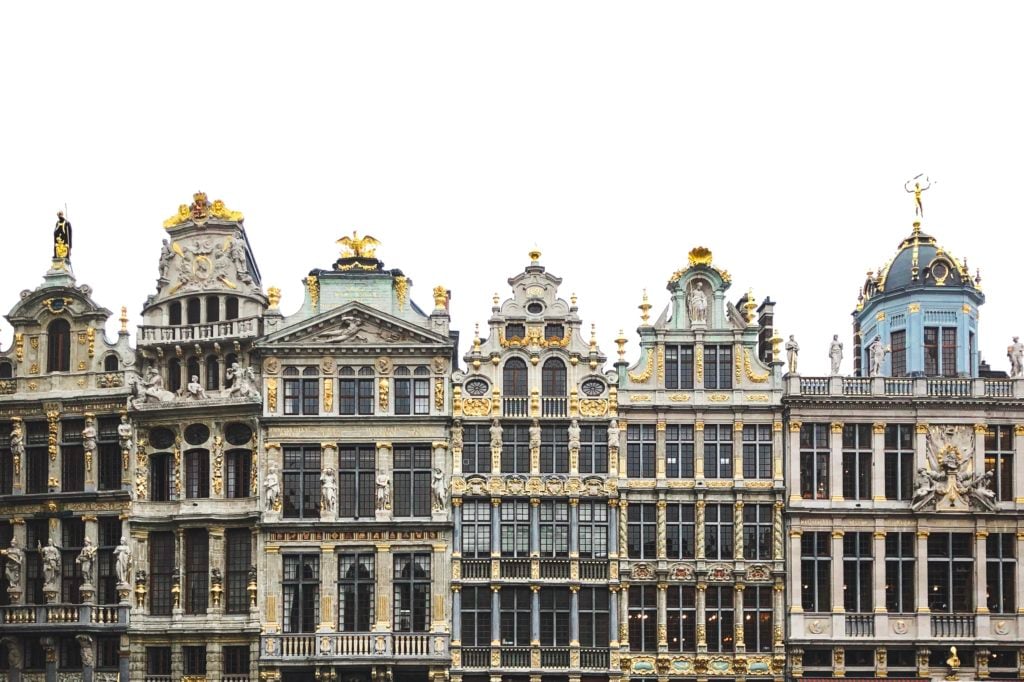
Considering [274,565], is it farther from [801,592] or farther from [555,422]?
[801,592]

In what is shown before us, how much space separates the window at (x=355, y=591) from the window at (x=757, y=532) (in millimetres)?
13572

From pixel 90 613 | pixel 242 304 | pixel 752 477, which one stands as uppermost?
pixel 242 304

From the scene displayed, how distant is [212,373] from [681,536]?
1850 cm

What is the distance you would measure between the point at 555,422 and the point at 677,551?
645 cm

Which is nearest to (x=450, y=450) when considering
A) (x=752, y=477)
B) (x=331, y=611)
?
(x=331, y=611)

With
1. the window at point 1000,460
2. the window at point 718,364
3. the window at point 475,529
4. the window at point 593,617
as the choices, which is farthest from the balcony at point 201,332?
the window at point 1000,460

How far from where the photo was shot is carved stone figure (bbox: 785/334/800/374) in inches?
2372

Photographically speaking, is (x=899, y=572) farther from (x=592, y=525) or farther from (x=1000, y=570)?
(x=592, y=525)

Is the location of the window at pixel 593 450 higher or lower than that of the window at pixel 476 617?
higher

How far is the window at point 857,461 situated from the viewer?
60000mm

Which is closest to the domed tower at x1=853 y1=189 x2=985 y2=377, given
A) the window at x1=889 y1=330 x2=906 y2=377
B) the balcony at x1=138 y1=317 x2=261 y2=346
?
the window at x1=889 y1=330 x2=906 y2=377

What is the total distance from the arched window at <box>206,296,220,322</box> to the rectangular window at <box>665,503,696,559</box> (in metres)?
18.3

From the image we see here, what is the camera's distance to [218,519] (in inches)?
2360

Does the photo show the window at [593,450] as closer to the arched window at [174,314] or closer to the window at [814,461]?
the window at [814,461]
